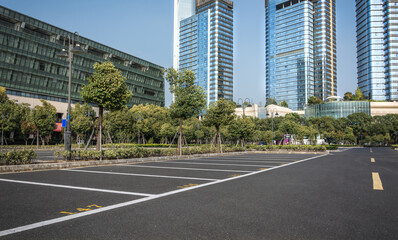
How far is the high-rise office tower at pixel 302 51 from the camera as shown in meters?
168

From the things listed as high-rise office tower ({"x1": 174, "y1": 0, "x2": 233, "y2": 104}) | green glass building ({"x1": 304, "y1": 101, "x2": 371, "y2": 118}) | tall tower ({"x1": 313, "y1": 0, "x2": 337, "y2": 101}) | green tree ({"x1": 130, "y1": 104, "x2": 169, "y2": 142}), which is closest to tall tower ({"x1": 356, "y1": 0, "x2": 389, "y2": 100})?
tall tower ({"x1": 313, "y1": 0, "x2": 337, "y2": 101})

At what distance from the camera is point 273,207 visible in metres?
5.45

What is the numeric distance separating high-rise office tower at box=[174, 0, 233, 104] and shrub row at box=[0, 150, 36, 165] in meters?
142

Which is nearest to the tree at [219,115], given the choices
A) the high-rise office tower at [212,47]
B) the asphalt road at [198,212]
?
the asphalt road at [198,212]

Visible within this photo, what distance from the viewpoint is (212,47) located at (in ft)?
523

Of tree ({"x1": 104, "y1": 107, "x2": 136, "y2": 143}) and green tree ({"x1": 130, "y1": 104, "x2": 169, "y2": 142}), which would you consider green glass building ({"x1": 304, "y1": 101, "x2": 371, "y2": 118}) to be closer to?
green tree ({"x1": 130, "y1": 104, "x2": 169, "y2": 142})

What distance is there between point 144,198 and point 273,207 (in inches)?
110

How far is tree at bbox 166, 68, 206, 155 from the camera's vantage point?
23844mm

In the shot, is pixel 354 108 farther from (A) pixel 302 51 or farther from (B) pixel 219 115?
(B) pixel 219 115

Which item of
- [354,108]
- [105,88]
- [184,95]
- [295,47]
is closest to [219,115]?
[184,95]

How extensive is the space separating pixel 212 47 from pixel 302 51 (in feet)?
178

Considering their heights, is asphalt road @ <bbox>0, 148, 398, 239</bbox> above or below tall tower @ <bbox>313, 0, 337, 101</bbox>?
below

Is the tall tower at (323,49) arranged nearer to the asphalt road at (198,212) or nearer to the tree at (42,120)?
the tree at (42,120)

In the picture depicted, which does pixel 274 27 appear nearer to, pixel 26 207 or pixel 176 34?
pixel 176 34
